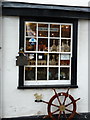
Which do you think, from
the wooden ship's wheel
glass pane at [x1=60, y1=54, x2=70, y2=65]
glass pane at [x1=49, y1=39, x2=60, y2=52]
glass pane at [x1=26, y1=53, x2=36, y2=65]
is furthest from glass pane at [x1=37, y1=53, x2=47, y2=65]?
the wooden ship's wheel

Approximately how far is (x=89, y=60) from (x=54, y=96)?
1.56m

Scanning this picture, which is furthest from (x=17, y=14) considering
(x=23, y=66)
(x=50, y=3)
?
(x=23, y=66)

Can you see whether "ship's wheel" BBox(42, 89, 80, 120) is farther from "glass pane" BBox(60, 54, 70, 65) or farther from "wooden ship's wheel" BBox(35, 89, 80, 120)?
"glass pane" BBox(60, 54, 70, 65)

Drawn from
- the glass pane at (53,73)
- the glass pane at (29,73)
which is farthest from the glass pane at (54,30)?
the glass pane at (29,73)

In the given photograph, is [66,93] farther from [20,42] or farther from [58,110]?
[20,42]

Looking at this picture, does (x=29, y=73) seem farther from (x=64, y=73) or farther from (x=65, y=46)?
(x=65, y=46)

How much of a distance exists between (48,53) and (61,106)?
159 centimetres

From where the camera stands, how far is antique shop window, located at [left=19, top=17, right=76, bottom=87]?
237 inches

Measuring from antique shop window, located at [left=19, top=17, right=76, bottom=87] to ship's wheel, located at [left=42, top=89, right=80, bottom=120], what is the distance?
455 millimetres

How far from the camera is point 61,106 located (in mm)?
5797

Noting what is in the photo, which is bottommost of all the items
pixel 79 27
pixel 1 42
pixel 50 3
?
pixel 1 42

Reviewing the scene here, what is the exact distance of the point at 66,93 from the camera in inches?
228

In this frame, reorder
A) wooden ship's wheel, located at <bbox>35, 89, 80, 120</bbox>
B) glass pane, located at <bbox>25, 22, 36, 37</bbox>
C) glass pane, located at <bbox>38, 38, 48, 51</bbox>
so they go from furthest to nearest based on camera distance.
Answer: glass pane, located at <bbox>38, 38, 48, 51</bbox> < glass pane, located at <bbox>25, 22, 36, 37</bbox> < wooden ship's wheel, located at <bbox>35, 89, 80, 120</bbox>

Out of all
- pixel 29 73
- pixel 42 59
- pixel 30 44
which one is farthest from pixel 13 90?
pixel 30 44
